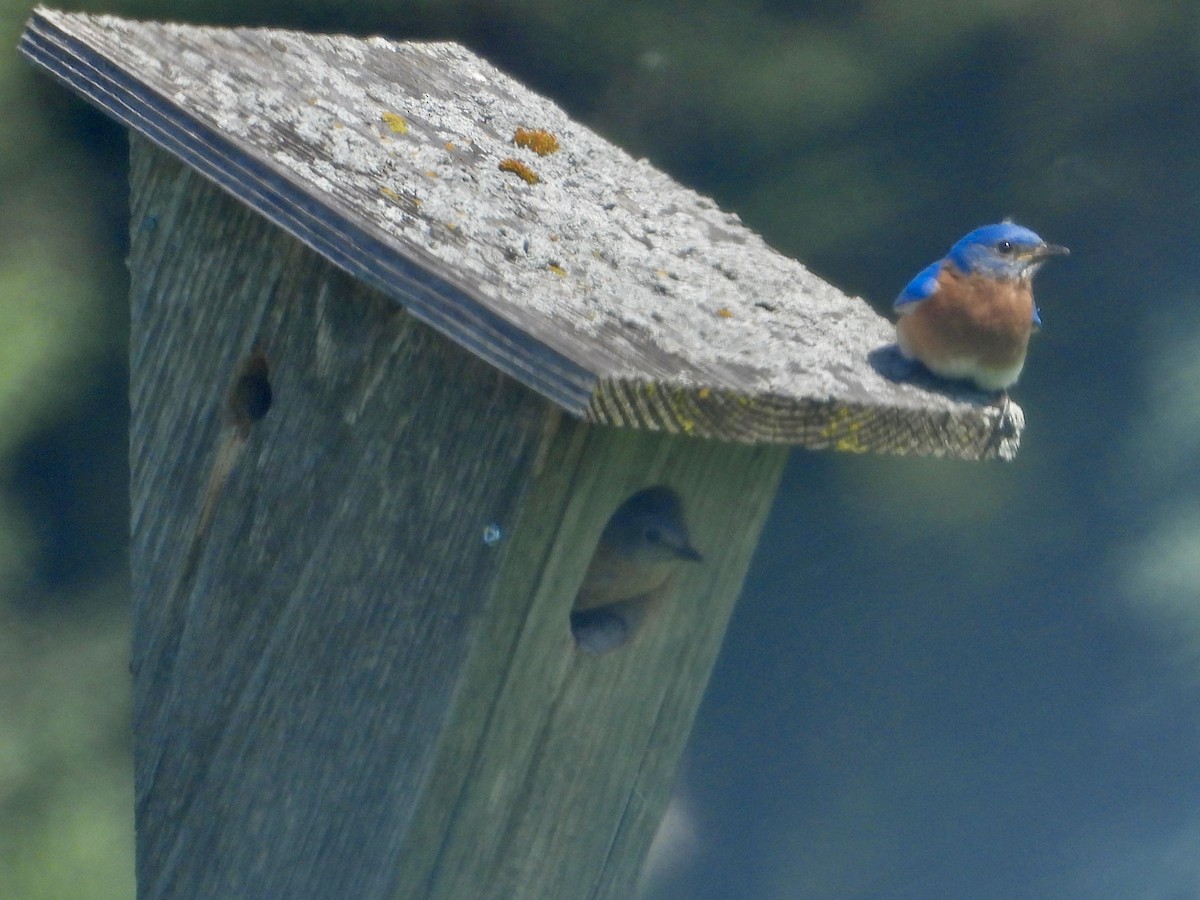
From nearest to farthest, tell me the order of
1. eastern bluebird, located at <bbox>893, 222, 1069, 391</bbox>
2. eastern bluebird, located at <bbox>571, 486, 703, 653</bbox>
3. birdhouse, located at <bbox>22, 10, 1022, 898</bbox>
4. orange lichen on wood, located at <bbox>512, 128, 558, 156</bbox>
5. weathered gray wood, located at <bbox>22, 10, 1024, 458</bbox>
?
weathered gray wood, located at <bbox>22, 10, 1024, 458</bbox> → birdhouse, located at <bbox>22, 10, 1022, 898</bbox> → eastern bluebird, located at <bbox>893, 222, 1069, 391</bbox> → eastern bluebird, located at <bbox>571, 486, 703, 653</bbox> → orange lichen on wood, located at <bbox>512, 128, 558, 156</bbox>

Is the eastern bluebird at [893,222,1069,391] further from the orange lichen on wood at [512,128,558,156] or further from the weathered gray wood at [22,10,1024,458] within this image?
the orange lichen on wood at [512,128,558,156]

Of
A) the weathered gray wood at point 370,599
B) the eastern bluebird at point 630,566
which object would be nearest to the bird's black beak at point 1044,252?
the weathered gray wood at point 370,599

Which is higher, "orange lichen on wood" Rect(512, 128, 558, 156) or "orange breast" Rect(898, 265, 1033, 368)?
"orange lichen on wood" Rect(512, 128, 558, 156)

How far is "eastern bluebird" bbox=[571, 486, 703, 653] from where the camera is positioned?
1.82m

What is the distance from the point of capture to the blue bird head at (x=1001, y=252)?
5.74ft

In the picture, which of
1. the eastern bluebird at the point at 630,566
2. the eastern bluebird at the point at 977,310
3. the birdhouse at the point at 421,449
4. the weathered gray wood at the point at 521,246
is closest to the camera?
the weathered gray wood at the point at 521,246

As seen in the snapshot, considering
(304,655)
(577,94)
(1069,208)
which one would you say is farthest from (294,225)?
(1069,208)

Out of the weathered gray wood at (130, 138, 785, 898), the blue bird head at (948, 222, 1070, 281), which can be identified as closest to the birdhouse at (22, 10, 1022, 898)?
the weathered gray wood at (130, 138, 785, 898)

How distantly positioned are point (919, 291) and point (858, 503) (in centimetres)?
154

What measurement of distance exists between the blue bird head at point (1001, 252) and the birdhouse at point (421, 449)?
167 mm

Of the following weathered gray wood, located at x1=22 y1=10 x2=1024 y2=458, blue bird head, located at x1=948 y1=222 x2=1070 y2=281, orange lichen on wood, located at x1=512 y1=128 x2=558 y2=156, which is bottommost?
weathered gray wood, located at x1=22 y1=10 x2=1024 y2=458

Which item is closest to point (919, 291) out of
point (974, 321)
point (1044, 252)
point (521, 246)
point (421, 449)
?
point (974, 321)

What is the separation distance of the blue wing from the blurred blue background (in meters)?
1.26

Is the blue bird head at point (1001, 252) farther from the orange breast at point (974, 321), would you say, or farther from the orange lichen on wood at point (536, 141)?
the orange lichen on wood at point (536, 141)
